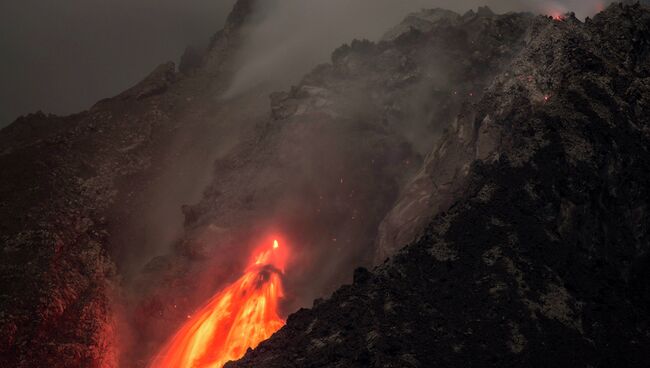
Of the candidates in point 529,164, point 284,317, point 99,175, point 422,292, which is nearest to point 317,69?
point 99,175

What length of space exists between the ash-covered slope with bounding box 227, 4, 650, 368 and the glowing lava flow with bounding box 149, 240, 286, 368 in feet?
41.7

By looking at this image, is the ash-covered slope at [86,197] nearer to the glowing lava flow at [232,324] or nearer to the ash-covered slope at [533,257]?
the glowing lava flow at [232,324]

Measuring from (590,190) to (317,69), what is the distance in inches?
1536

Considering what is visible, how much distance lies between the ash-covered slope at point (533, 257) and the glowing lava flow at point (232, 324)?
12706 mm

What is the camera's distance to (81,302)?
32.7 meters

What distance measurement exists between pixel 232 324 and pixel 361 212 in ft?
43.7

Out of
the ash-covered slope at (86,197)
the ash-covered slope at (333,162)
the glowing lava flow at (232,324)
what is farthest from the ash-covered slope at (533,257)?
the ash-covered slope at (86,197)

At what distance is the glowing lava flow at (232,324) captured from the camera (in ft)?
104

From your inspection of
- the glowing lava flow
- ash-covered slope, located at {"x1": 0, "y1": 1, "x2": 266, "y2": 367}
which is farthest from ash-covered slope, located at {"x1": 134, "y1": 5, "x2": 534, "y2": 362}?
ash-covered slope, located at {"x1": 0, "y1": 1, "x2": 266, "y2": 367}

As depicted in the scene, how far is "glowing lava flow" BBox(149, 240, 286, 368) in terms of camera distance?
3177 centimetres

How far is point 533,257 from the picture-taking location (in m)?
20.5

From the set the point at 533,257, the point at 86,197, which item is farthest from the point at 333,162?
the point at 533,257

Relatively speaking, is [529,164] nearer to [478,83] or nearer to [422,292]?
[422,292]

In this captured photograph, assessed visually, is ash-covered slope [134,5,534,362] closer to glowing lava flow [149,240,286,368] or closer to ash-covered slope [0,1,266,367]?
glowing lava flow [149,240,286,368]
